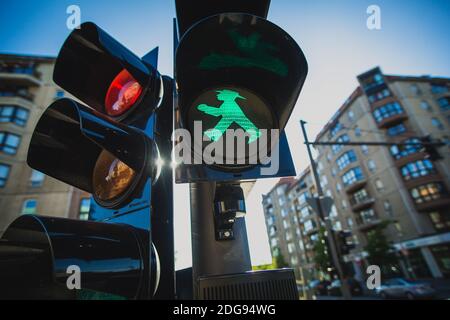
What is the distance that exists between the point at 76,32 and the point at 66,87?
0.40m

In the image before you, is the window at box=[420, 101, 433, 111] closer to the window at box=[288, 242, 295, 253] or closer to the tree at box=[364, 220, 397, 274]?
the tree at box=[364, 220, 397, 274]

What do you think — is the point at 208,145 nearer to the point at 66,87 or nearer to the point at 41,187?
the point at 66,87

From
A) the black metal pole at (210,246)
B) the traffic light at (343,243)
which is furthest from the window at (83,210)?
the black metal pole at (210,246)

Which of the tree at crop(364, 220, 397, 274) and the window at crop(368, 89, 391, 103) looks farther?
the window at crop(368, 89, 391, 103)

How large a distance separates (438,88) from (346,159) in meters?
14.7

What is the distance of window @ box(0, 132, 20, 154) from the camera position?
19.8m

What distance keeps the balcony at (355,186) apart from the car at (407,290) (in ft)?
49.5

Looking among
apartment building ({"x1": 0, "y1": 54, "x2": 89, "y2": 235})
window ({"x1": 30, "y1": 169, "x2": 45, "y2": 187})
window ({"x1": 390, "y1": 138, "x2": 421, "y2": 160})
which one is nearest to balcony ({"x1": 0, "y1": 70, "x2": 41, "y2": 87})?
apartment building ({"x1": 0, "y1": 54, "x2": 89, "y2": 235})

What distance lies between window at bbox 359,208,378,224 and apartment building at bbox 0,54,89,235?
3274 cm

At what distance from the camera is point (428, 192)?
25.0 meters

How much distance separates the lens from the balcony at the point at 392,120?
94.6 ft

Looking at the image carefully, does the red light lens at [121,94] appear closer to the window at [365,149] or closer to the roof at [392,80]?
the window at [365,149]

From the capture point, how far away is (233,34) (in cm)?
99

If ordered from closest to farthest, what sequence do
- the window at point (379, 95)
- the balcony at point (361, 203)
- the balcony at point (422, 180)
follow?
the balcony at point (422, 180)
the balcony at point (361, 203)
the window at point (379, 95)
